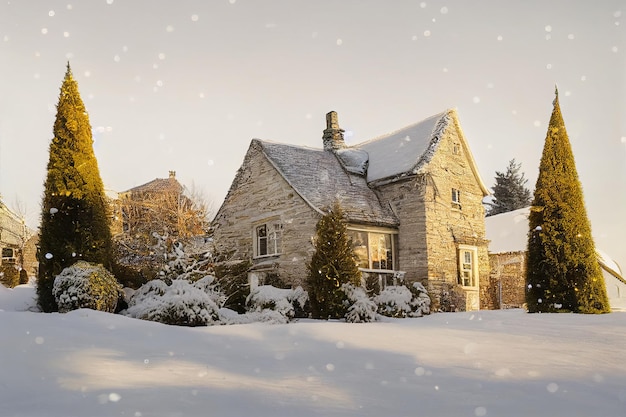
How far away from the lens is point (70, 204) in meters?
16.3

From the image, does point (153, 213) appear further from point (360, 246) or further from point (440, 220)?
point (440, 220)

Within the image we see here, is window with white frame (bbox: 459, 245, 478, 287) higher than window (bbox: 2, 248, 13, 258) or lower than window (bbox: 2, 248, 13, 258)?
lower

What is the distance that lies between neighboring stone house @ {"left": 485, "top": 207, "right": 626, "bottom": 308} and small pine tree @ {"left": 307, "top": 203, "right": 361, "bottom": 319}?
10550 millimetres

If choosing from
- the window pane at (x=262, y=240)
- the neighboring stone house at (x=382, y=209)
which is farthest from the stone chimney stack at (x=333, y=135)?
the window pane at (x=262, y=240)

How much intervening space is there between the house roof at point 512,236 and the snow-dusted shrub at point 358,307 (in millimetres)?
16506

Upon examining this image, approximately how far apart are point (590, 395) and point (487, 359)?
2.16 meters

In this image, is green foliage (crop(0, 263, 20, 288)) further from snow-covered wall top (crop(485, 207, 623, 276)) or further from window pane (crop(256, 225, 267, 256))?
snow-covered wall top (crop(485, 207, 623, 276))

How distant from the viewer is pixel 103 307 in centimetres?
1410

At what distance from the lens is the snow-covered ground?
5742mm

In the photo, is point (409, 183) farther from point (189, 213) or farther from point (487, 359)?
point (189, 213)

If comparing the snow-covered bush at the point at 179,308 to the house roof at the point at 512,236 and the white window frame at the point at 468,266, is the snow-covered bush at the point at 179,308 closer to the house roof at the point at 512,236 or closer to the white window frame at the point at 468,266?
the white window frame at the point at 468,266

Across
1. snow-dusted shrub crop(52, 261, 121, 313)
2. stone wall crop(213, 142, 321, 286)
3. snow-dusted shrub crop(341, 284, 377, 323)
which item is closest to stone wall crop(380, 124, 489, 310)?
stone wall crop(213, 142, 321, 286)

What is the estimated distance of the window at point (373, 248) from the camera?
67.4 feet

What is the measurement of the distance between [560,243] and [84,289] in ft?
46.4
